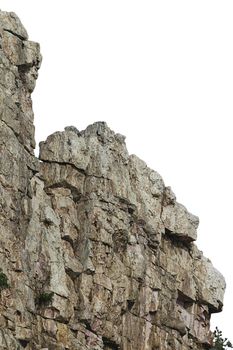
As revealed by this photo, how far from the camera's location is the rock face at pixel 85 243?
284 ft

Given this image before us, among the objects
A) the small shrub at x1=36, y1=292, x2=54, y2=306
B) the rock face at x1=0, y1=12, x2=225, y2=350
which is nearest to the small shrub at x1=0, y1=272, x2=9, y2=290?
the rock face at x1=0, y1=12, x2=225, y2=350

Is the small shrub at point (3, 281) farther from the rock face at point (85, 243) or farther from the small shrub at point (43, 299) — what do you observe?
the small shrub at point (43, 299)

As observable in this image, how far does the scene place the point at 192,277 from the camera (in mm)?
112688

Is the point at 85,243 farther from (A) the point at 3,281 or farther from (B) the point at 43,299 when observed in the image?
(A) the point at 3,281

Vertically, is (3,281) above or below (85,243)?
below

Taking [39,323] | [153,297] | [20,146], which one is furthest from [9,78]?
[153,297]

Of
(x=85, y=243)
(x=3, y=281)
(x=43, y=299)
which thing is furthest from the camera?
(x=85, y=243)

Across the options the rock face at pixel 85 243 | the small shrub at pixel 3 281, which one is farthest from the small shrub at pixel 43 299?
the small shrub at pixel 3 281

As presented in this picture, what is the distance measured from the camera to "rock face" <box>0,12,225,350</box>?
86562 mm

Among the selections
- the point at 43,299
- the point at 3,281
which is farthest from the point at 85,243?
the point at 3,281

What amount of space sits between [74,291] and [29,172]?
10.8 metres

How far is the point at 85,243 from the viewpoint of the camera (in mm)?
96375

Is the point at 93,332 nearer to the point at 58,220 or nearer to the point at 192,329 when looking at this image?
the point at 58,220

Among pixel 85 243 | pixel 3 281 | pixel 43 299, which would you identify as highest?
pixel 85 243
